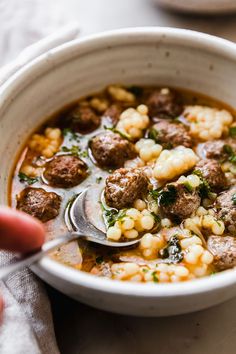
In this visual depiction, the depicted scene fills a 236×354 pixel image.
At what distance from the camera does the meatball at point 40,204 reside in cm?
306

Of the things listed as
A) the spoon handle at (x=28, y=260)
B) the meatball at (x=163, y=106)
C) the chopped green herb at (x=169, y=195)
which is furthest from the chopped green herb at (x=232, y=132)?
the spoon handle at (x=28, y=260)

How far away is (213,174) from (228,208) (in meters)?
0.23

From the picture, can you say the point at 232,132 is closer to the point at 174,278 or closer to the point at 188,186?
the point at 188,186

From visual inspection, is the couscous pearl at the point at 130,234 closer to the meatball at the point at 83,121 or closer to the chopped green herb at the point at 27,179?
the chopped green herb at the point at 27,179

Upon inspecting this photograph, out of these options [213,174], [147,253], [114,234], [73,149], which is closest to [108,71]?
Answer: [73,149]

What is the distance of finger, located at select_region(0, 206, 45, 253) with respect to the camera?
2.41 meters

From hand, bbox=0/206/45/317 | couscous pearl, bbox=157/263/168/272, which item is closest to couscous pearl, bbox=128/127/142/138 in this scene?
couscous pearl, bbox=157/263/168/272

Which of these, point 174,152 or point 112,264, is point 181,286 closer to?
point 112,264

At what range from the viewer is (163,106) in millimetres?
3623

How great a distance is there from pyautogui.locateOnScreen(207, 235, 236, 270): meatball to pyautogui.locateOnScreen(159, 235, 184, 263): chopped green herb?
0.54 feet

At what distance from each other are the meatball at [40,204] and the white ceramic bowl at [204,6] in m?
1.98

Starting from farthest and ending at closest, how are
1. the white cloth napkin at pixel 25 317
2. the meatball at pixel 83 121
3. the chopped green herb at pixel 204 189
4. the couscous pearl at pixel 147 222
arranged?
the meatball at pixel 83 121, the chopped green herb at pixel 204 189, the couscous pearl at pixel 147 222, the white cloth napkin at pixel 25 317

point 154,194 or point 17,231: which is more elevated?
point 17,231

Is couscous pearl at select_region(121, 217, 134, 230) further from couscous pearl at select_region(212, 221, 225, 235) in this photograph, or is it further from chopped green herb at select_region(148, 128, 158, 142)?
A: chopped green herb at select_region(148, 128, 158, 142)
